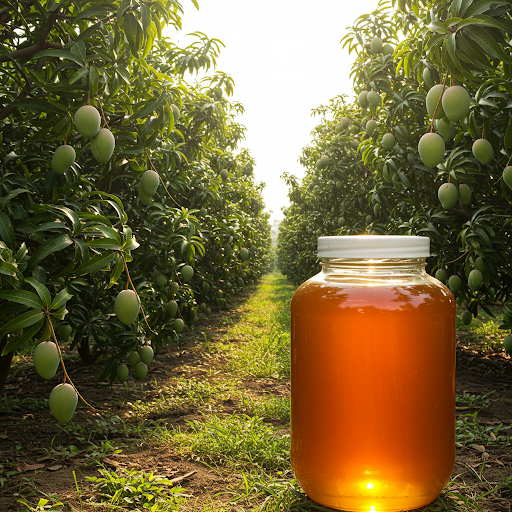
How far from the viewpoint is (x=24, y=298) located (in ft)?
4.14

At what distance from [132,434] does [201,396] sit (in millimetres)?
823

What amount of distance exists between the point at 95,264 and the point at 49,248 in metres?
0.18

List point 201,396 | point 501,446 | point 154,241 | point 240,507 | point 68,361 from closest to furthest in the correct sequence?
1. point 240,507
2. point 501,446
3. point 154,241
4. point 201,396
5. point 68,361

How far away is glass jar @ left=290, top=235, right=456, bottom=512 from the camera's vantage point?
3.84ft

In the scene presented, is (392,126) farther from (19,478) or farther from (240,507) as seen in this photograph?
(19,478)

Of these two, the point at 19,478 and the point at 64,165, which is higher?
the point at 64,165

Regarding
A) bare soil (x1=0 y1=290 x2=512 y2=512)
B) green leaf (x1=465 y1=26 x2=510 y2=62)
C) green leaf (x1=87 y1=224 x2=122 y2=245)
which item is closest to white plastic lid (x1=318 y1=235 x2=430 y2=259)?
green leaf (x1=465 y1=26 x2=510 y2=62)

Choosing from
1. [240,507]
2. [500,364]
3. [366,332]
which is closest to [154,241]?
[240,507]

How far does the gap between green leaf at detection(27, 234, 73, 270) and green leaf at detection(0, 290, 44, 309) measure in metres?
0.19

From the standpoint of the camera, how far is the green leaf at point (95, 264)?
1.39 meters

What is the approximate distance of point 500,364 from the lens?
13.9ft

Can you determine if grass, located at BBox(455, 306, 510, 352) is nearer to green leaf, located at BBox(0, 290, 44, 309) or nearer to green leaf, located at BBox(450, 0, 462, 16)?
green leaf, located at BBox(450, 0, 462, 16)

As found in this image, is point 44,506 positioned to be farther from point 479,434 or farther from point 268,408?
point 479,434

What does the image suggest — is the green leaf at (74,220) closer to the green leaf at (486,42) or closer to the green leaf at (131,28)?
the green leaf at (131,28)
